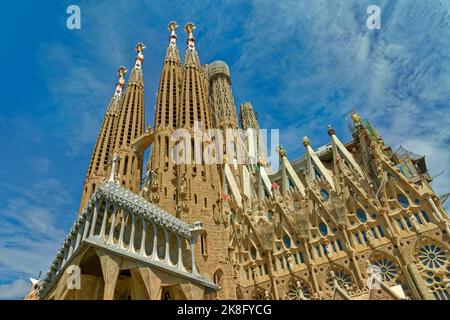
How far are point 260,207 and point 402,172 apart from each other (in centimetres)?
1239

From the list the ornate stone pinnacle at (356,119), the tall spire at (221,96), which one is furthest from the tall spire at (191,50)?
the ornate stone pinnacle at (356,119)

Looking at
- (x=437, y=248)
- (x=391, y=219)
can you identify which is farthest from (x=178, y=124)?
(x=437, y=248)

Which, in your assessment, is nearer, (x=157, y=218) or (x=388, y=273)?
(x=157, y=218)

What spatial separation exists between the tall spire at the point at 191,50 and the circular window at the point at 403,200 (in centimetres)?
2544

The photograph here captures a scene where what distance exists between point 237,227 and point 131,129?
18.6 meters

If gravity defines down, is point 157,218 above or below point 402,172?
below

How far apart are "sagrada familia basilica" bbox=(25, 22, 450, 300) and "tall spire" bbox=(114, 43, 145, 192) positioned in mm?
241

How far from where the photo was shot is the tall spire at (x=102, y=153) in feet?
112

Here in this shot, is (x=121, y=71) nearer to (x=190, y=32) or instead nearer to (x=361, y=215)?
(x=190, y=32)

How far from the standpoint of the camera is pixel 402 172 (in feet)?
85.1

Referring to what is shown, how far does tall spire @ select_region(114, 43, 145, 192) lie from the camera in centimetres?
3525
